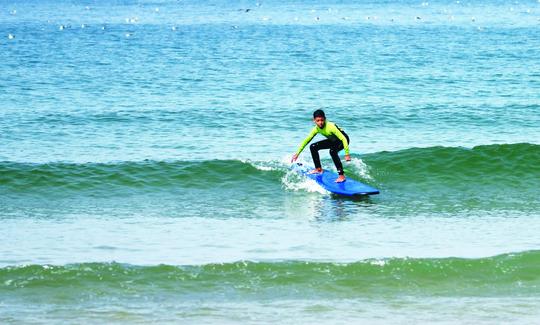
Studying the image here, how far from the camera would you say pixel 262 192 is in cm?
1952

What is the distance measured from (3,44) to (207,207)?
123 feet

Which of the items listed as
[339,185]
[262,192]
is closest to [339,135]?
[339,185]

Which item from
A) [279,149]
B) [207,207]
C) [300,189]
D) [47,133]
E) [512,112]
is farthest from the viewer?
[512,112]

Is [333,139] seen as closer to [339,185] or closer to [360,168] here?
[339,185]

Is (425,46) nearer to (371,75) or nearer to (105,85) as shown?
(371,75)

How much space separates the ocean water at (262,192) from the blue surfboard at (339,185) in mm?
193

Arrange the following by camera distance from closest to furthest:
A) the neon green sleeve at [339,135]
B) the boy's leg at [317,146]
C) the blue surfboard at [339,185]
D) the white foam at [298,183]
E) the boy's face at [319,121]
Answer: the blue surfboard at [339,185], the boy's face at [319,121], the neon green sleeve at [339,135], the boy's leg at [317,146], the white foam at [298,183]

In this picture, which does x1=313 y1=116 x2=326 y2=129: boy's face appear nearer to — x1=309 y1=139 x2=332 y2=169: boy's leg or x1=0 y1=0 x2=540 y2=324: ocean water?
x1=309 y1=139 x2=332 y2=169: boy's leg

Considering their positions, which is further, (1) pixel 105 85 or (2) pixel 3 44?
(2) pixel 3 44

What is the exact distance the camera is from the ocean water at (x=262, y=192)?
12.4 m

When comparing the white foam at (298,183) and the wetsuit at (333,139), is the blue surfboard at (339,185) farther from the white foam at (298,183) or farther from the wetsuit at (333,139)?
the wetsuit at (333,139)

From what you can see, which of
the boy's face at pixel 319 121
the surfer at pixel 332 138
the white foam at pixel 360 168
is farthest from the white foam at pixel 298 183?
the white foam at pixel 360 168

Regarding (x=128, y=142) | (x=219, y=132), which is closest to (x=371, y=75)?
(x=219, y=132)

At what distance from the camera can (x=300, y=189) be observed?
19.4 m
